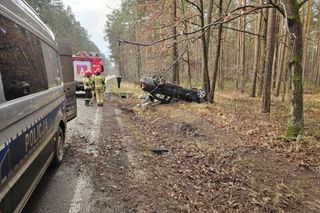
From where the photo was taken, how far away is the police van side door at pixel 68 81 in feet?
27.1

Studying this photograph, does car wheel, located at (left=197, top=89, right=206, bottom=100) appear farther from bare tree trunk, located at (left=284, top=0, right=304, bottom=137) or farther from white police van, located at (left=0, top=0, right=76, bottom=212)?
white police van, located at (left=0, top=0, right=76, bottom=212)

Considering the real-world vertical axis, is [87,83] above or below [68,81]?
below

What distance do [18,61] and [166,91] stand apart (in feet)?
37.7

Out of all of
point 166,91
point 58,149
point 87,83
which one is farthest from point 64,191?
point 87,83

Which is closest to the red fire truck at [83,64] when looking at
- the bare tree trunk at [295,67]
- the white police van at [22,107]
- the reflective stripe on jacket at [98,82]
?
the reflective stripe on jacket at [98,82]

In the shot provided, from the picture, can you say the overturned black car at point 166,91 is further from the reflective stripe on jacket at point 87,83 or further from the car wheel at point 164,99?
the reflective stripe on jacket at point 87,83

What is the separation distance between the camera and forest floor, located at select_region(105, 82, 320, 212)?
4.64 meters

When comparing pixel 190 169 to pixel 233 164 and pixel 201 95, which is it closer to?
pixel 233 164

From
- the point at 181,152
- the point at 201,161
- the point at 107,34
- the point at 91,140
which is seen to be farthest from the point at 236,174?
the point at 107,34

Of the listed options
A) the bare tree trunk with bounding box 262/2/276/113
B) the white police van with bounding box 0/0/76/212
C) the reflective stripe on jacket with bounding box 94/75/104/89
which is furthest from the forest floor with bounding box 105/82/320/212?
the reflective stripe on jacket with bounding box 94/75/104/89

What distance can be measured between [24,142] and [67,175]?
8.15 feet

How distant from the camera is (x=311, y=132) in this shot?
798cm

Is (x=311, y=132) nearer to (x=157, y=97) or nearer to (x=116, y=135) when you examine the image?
(x=116, y=135)

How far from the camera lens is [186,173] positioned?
231 inches
